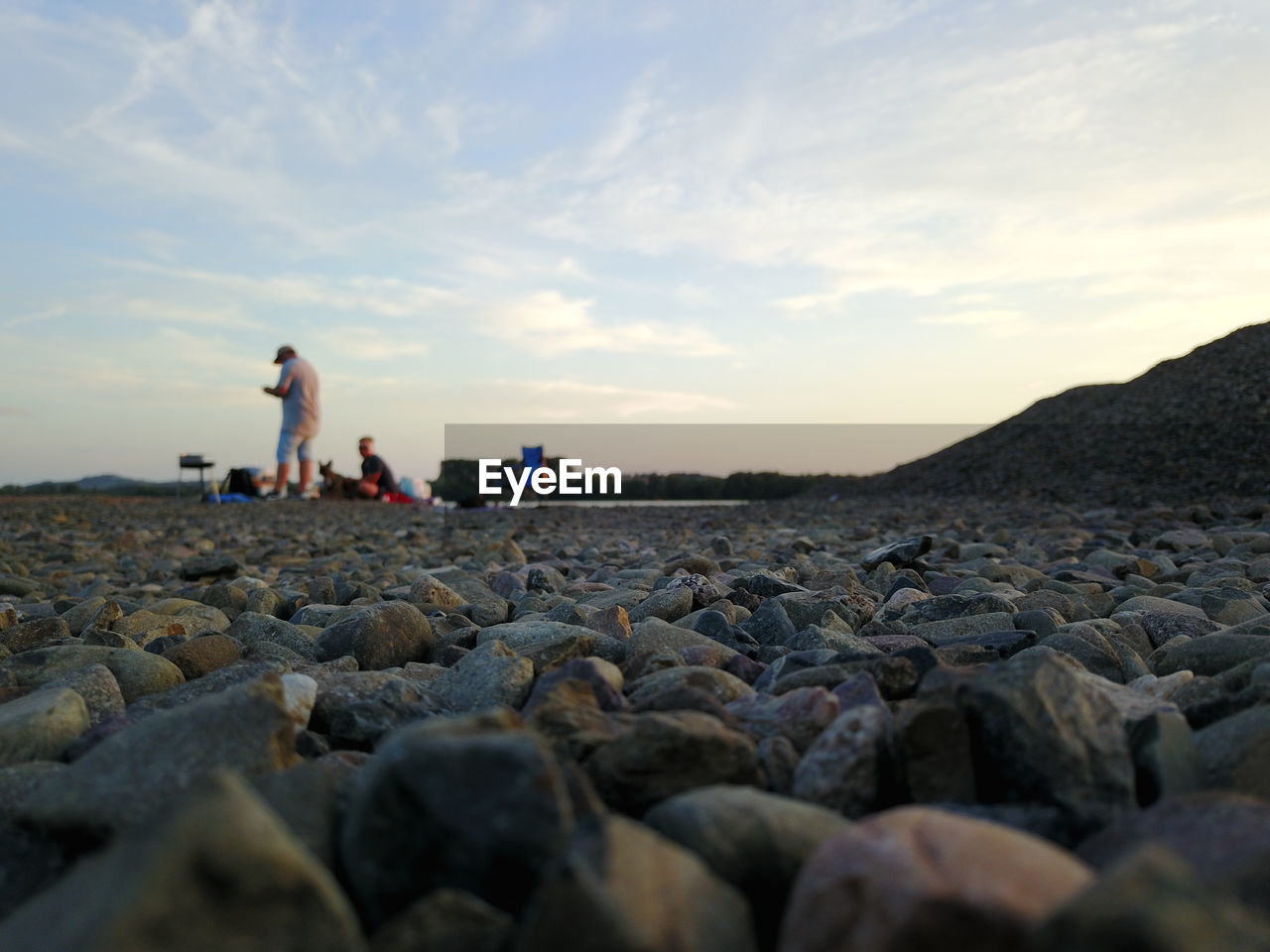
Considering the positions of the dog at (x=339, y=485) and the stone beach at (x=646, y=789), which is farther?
the dog at (x=339, y=485)

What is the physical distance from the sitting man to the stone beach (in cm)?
1294

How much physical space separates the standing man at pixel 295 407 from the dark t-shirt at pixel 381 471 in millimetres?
1357

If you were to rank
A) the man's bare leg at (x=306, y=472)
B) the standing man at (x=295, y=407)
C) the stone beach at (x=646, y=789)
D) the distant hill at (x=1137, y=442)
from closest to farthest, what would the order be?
the stone beach at (x=646, y=789), the distant hill at (x=1137, y=442), the standing man at (x=295, y=407), the man's bare leg at (x=306, y=472)

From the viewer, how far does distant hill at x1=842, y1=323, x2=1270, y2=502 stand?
12.4 meters

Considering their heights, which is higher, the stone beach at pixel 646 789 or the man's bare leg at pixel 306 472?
the man's bare leg at pixel 306 472

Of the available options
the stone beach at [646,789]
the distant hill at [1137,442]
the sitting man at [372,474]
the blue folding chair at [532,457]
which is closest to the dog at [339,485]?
the sitting man at [372,474]

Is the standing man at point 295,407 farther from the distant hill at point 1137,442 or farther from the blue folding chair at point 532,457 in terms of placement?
the distant hill at point 1137,442

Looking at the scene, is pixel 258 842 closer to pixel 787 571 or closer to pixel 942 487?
pixel 787 571

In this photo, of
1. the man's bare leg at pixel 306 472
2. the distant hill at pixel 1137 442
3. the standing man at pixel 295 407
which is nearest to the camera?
the distant hill at pixel 1137 442

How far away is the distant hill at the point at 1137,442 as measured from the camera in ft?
40.5

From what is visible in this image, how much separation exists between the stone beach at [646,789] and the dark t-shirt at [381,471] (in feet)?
43.1

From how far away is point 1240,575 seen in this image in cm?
368

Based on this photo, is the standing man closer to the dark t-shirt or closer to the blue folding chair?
the dark t-shirt

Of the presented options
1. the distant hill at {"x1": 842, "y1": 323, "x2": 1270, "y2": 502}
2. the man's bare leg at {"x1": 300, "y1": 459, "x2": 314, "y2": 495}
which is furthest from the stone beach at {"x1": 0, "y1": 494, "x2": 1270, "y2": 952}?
the man's bare leg at {"x1": 300, "y1": 459, "x2": 314, "y2": 495}
